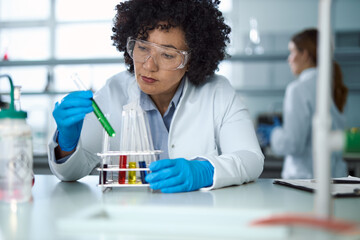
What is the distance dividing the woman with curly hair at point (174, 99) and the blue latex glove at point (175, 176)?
83 mm

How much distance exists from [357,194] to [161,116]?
1.02 meters

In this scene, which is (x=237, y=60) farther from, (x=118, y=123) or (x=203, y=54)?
(x=118, y=123)

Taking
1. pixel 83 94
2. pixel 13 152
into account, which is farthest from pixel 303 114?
pixel 13 152

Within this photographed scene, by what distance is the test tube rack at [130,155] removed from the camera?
53.4 inches

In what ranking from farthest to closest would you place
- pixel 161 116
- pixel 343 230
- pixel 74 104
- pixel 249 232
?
1. pixel 161 116
2. pixel 74 104
3. pixel 249 232
4. pixel 343 230

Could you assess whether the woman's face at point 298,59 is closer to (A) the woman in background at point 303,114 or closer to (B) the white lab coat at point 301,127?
(A) the woman in background at point 303,114

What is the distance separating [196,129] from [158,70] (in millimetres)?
350

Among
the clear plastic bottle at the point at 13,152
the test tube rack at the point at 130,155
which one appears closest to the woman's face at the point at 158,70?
the test tube rack at the point at 130,155

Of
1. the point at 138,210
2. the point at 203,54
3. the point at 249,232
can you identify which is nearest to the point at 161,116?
the point at 203,54

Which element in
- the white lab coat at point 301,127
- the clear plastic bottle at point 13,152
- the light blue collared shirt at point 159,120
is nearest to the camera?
the clear plastic bottle at point 13,152

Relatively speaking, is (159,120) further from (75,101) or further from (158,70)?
(75,101)

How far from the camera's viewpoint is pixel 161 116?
6.59 ft

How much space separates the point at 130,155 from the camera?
139cm

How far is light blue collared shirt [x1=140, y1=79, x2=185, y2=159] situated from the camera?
6.42ft
